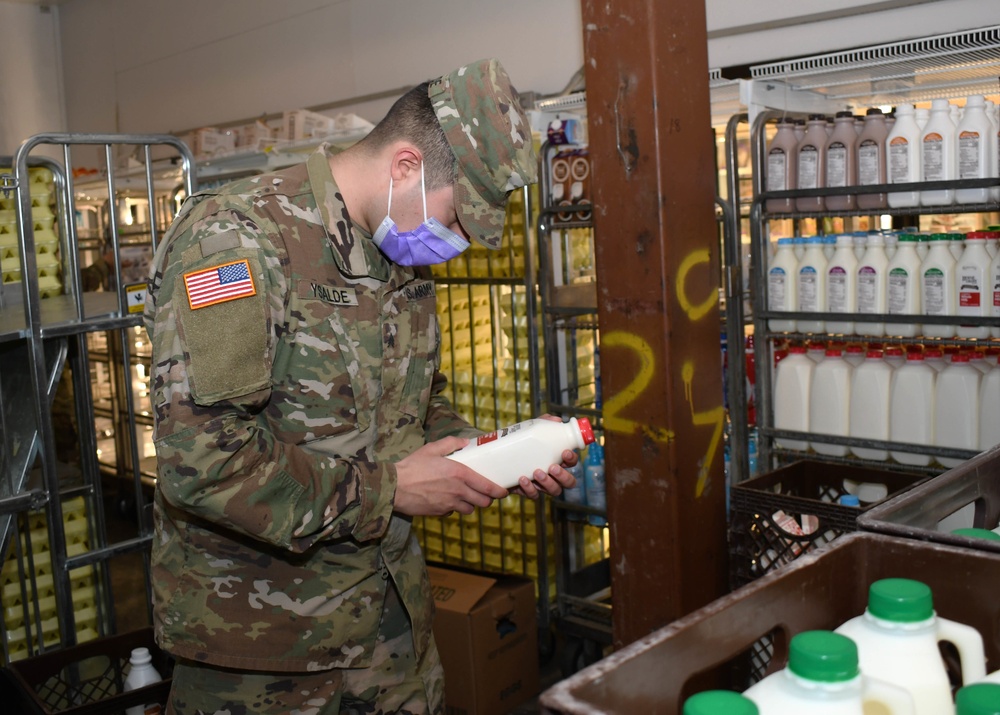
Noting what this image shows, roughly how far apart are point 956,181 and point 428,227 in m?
1.91

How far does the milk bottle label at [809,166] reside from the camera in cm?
326

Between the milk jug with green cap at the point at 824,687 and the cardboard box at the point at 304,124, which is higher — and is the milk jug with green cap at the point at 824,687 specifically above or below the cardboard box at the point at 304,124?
below

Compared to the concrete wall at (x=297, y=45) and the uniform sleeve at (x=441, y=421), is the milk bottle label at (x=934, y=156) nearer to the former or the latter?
the concrete wall at (x=297, y=45)

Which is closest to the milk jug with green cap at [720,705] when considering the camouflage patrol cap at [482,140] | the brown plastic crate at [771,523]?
the camouflage patrol cap at [482,140]

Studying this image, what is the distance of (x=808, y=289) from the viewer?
3283 millimetres

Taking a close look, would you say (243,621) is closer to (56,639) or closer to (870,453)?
(56,639)

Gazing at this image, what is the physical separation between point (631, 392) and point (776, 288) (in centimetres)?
93

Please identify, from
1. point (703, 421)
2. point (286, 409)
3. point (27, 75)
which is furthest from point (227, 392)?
point (27, 75)

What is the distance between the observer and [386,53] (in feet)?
19.8

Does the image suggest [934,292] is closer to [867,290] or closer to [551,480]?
[867,290]

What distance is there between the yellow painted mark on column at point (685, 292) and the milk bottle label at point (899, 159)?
32.1 inches

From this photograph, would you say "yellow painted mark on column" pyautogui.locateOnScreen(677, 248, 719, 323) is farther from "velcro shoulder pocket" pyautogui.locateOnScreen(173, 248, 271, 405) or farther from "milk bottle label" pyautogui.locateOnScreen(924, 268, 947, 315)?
"velcro shoulder pocket" pyautogui.locateOnScreen(173, 248, 271, 405)

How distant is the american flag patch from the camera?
1565mm

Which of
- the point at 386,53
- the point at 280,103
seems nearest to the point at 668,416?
the point at 386,53
